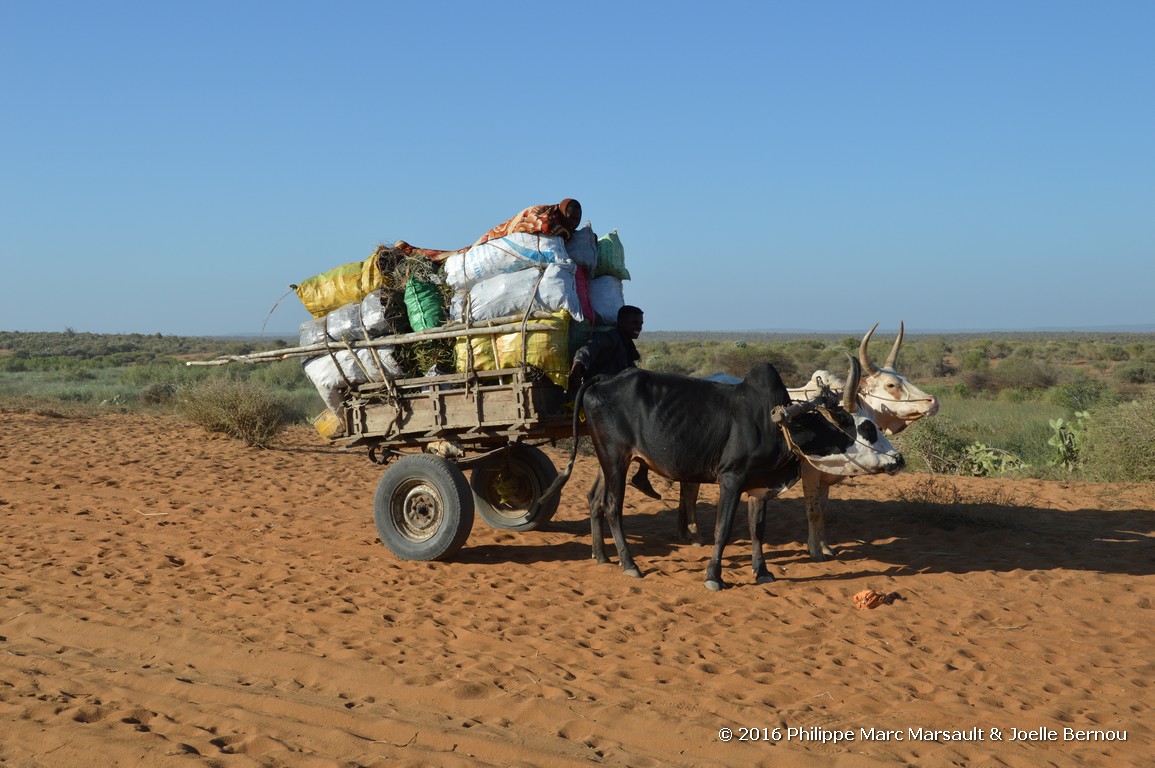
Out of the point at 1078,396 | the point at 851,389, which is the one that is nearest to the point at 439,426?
the point at 851,389

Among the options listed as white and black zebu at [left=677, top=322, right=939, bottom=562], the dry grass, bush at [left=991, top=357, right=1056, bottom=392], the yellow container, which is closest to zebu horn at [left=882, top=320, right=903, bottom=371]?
white and black zebu at [left=677, top=322, right=939, bottom=562]

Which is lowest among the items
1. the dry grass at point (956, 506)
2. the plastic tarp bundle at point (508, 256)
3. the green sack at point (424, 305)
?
the dry grass at point (956, 506)

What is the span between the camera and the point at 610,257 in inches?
327

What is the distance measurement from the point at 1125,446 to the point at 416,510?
9179 millimetres

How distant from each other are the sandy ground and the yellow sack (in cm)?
221

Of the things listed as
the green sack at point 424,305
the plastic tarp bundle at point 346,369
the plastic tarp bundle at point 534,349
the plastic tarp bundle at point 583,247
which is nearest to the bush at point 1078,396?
the plastic tarp bundle at point 583,247

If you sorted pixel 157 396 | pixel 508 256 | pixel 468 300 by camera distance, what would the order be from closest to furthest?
pixel 508 256
pixel 468 300
pixel 157 396

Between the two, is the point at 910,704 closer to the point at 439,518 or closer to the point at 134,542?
the point at 439,518

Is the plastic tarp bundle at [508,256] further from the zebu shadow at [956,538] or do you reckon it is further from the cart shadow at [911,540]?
the zebu shadow at [956,538]

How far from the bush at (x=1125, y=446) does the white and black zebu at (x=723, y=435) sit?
647 cm

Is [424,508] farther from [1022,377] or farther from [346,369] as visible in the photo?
[1022,377]

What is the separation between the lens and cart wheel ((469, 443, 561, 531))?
30.6 feet

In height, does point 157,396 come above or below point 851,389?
below

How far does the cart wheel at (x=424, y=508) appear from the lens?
7.92 m
